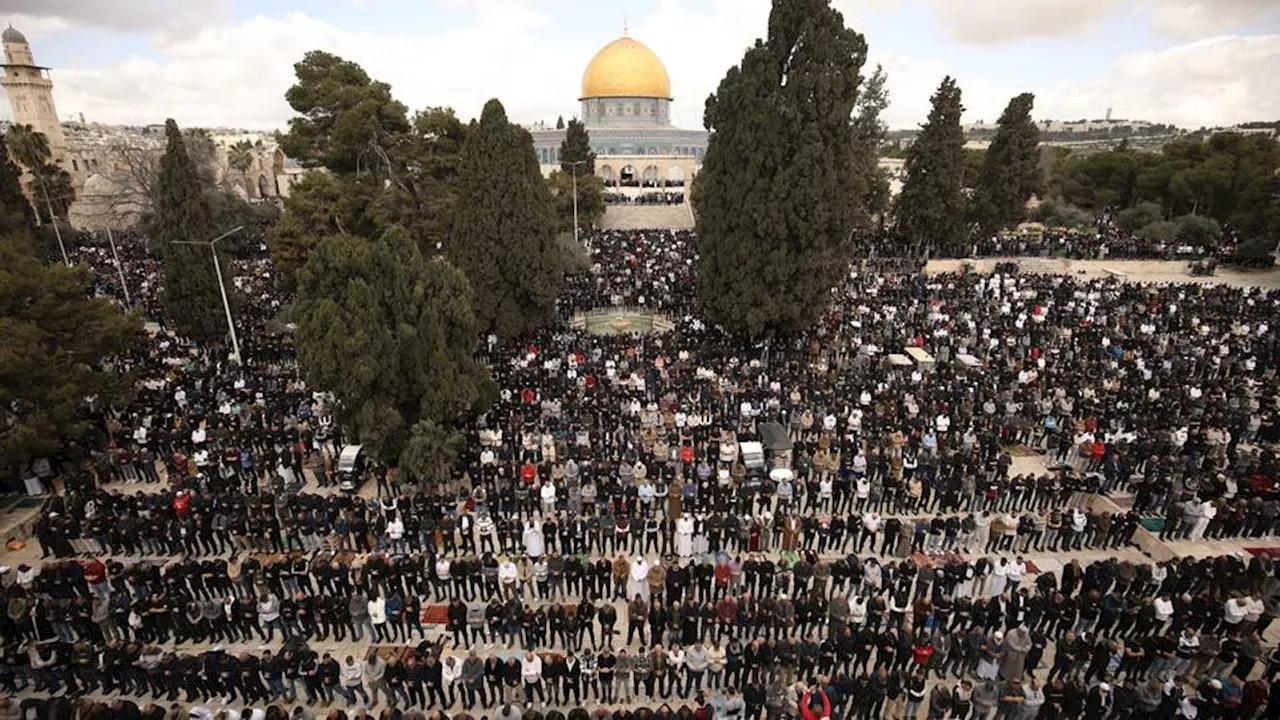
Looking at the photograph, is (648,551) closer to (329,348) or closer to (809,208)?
(329,348)

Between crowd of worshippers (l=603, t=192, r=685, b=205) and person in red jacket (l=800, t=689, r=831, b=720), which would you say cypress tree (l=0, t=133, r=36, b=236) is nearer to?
crowd of worshippers (l=603, t=192, r=685, b=205)

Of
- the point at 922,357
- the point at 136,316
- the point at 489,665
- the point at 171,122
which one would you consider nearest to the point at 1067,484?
the point at 922,357

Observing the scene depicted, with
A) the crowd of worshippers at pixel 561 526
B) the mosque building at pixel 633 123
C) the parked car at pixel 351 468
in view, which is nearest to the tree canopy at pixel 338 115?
the parked car at pixel 351 468

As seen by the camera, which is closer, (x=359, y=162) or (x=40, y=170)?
(x=359, y=162)

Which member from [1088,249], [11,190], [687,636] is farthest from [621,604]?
[1088,249]

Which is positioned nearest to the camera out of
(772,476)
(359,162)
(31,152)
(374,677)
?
(374,677)

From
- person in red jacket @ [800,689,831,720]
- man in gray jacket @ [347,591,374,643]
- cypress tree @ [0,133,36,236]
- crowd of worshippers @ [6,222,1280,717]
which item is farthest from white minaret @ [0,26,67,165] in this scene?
person in red jacket @ [800,689,831,720]

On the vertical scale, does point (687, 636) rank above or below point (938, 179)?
below

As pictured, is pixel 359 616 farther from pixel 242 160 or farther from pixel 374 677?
pixel 242 160
